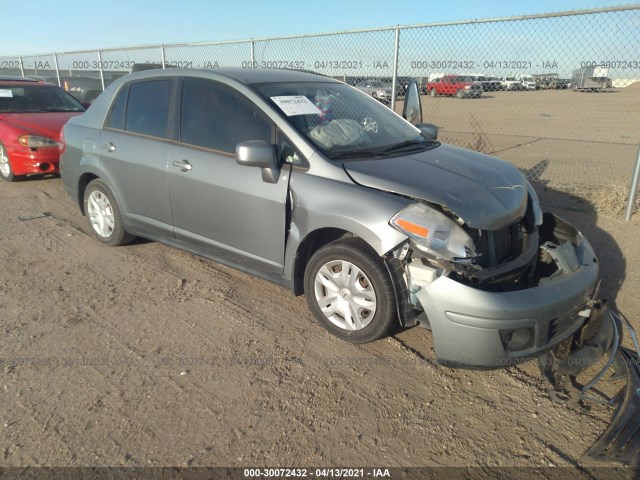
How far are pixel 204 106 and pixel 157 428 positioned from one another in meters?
2.51

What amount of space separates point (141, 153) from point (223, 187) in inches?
43.0

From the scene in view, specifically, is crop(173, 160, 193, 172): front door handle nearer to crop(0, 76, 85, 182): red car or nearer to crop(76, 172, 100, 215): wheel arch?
crop(76, 172, 100, 215): wheel arch

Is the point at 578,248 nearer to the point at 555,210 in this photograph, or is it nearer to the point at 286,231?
the point at 286,231

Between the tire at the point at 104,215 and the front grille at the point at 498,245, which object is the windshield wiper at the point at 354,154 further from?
the tire at the point at 104,215

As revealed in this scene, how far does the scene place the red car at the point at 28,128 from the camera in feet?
23.3

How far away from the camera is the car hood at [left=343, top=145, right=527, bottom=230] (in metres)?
2.88

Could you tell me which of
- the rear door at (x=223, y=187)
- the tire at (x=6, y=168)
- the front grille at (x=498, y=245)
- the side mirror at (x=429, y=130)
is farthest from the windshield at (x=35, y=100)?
the front grille at (x=498, y=245)

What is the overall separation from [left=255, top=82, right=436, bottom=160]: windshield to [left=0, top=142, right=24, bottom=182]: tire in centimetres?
580

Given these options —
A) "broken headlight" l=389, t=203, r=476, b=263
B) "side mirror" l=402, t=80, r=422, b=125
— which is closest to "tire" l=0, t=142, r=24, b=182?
"side mirror" l=402, t=80, r=422, b=125

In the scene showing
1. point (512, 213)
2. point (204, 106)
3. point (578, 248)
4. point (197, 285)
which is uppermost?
point (204, 106)

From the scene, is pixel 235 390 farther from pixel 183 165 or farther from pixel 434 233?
pixel 183 165

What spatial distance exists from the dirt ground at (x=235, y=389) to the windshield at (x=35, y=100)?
5035 millimetres

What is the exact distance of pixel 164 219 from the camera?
165 inches

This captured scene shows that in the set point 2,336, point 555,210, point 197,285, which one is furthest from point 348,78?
point 2,336
